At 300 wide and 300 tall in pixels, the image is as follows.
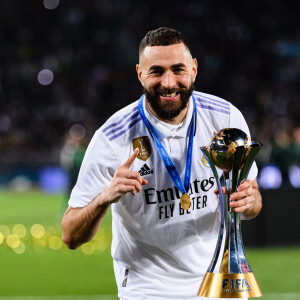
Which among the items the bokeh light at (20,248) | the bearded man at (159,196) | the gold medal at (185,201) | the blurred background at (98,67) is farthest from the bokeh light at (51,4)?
the gold medal at (185,201)

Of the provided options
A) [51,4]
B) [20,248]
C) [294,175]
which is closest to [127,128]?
[20,248]

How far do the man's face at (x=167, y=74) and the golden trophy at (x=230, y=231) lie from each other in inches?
12.2

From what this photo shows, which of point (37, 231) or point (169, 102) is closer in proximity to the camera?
point (169, 102)

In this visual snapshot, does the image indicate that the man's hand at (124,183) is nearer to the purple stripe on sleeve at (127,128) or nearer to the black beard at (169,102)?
the black beard at (169,102)

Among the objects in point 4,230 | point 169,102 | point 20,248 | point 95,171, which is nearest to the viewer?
point 169,102

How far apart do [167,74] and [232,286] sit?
85 cm

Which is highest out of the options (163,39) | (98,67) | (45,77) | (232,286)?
(98,67)

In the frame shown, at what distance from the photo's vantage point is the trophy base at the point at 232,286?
249cm

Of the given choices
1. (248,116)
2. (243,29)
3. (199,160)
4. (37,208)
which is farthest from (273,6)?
(199,160)

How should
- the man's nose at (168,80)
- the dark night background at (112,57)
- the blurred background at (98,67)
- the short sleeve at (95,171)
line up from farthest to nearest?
1. the dark night background at (112,57)
2. the blurred background at (98,67)
3. the short sleeve at (95,171)
4. the man's nose at (168,80)

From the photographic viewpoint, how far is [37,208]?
17.1 metres

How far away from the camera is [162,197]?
3154mm

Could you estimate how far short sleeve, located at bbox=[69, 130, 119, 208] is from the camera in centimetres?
306

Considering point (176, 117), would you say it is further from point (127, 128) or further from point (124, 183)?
point (124, 183)
